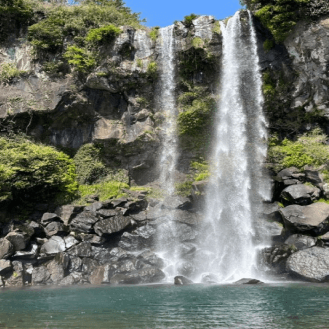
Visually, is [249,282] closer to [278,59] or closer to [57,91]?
[278,59]

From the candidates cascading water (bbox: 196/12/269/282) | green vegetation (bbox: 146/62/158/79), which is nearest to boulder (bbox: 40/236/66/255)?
cascading water (bbox: 196/12/269/282)

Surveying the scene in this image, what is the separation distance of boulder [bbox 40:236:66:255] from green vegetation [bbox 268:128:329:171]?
13.1 meters

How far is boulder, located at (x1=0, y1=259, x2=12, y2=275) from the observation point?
16328mm

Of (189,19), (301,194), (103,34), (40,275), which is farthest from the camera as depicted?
(103,34)

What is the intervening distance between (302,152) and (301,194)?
3.93m

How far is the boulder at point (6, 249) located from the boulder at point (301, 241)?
13650mm

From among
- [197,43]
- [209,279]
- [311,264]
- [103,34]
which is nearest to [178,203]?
[209,279]

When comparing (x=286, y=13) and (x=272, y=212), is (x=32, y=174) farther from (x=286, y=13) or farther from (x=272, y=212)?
(x=286, y=13)

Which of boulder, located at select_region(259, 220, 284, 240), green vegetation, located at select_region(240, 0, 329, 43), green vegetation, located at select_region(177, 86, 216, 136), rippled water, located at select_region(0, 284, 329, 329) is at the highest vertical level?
green vegetation, located at select_region(240, 0, 329, 43)

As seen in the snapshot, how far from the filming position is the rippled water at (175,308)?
Result: 7543 mm

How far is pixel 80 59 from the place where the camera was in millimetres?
23672

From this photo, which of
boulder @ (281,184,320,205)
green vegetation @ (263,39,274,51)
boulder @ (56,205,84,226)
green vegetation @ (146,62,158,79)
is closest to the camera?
boulder @ (281,184,320,205)

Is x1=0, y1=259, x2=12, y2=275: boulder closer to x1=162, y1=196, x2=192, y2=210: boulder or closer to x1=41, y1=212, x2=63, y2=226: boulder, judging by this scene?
x1=41, y1=212, x2=63, y2=226: boulder

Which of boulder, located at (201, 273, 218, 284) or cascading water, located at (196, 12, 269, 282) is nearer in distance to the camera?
boulder, located at (201, 273, 218, 284)
